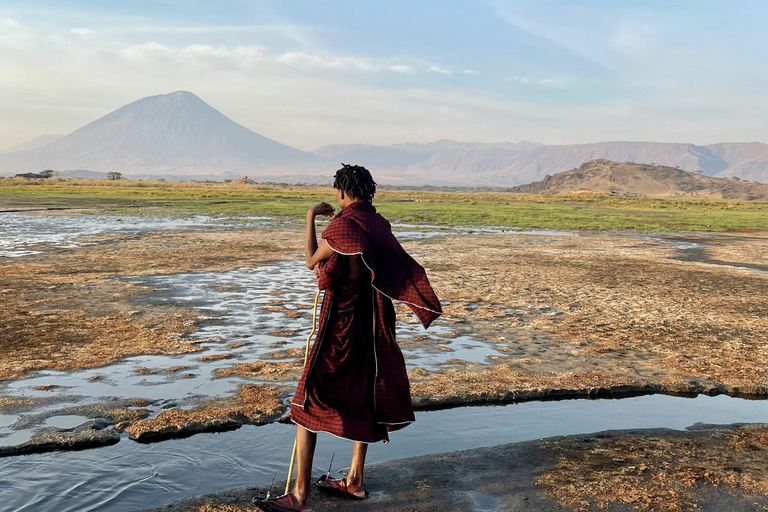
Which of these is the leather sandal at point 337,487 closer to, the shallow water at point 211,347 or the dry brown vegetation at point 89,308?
the shallow water at point 211,347

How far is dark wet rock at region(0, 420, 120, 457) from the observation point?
570 centimetres

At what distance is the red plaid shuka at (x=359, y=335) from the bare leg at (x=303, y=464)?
0.32 ft

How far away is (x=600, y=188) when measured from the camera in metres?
152

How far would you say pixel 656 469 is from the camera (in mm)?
5410

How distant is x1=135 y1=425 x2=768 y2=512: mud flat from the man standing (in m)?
0.43

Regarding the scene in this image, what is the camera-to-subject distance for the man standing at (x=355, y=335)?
4.71 meters

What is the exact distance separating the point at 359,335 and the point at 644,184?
523ft

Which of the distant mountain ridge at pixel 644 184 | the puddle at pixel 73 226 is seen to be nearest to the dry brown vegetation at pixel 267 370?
the puddle at pixel 73 226

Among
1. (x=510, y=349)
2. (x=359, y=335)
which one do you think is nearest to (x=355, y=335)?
(x=359, y=335)

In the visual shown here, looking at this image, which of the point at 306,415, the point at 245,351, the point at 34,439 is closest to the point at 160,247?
the point at 245,351

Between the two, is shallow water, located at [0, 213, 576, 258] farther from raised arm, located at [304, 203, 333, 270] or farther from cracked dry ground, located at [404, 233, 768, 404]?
raised arm, located at [304, 203, 333, 270]

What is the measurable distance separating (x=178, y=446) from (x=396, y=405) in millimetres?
2166

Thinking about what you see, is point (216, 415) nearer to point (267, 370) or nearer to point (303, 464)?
point (267, 370)

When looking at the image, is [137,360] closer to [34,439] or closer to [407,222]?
[34,439]
